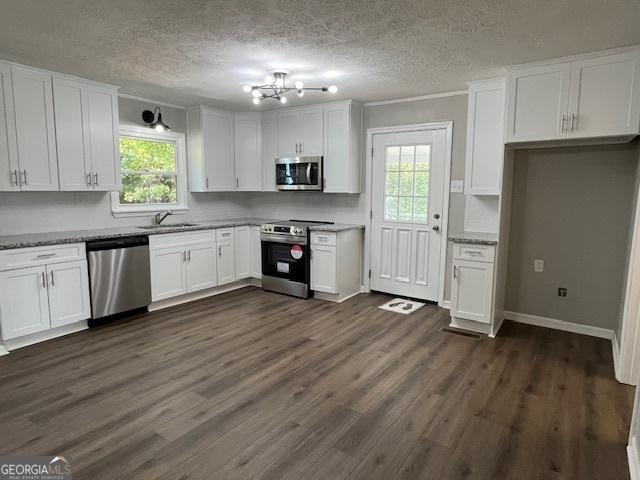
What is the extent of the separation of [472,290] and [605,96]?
6.22 ft

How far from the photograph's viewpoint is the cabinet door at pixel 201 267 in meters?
4.64

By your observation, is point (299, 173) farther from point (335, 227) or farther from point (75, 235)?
point (75, 235)

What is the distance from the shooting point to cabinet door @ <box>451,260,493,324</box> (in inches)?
141

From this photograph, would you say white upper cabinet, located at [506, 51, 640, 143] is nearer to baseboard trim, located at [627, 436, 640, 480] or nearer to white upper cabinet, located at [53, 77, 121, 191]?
baseboard trim, located at [627, 436, 640, 480]

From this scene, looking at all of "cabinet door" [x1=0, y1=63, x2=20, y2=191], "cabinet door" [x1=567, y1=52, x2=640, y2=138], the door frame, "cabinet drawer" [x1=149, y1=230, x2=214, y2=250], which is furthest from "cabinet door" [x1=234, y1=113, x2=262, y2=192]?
"cabinet door" [x1=567, y1=52, x2=640, y2=138]

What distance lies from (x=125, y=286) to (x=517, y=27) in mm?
4089

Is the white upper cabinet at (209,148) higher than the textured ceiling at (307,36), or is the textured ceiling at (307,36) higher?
the textured ceiling at (307,36)

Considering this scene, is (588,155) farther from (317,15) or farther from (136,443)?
(136,443)

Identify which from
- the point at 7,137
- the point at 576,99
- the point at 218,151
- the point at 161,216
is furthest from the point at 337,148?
the point at 7,137

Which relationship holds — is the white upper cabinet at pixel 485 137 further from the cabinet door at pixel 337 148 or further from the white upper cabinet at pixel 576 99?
the cabinet door at pixel 337 148

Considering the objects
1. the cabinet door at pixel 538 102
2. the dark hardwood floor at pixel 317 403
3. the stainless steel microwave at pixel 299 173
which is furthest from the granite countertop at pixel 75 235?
the cabinet door at pixel 538 102

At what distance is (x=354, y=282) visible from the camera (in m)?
5.00

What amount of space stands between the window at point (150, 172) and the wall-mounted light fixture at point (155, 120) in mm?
121

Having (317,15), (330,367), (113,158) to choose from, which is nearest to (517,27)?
(317,15)
